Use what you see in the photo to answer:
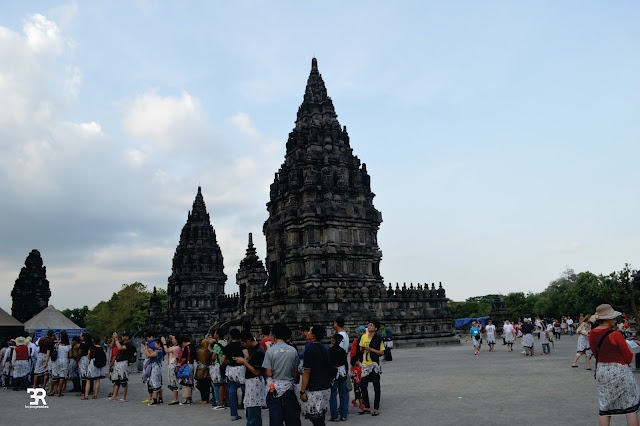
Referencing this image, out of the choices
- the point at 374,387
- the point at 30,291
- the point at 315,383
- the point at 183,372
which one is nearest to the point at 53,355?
the point at 183,372

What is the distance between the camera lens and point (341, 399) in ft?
32.5

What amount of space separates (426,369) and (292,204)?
21834mm

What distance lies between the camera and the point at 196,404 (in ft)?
42.4

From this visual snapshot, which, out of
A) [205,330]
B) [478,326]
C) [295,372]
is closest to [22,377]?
[295,372]

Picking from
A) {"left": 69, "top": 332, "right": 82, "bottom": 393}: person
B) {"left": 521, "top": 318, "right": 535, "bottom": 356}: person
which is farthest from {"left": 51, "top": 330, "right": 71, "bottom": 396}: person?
{"left": 521, "top": 318, "right": 535, "bottom": 356}: person

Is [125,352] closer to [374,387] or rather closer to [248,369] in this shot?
[248,369]

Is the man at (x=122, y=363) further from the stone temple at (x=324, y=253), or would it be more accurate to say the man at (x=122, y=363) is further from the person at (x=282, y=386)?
the stone temple at (x=324, y=253)

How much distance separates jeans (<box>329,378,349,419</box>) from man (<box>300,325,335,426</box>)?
241 cm

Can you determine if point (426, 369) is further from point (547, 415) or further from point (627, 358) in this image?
point (627, 358)

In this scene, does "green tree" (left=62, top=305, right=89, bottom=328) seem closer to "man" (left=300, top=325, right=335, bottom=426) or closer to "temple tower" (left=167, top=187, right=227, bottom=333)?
"temple tower" (left=167, top=187, right=227, bottom=333)

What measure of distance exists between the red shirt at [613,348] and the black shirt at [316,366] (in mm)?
3863

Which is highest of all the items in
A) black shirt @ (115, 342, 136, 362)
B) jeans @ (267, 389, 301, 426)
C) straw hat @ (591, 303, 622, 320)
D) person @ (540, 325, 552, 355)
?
straw hat @ (591, 303, 622, 320)

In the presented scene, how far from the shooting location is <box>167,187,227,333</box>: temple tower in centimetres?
6212

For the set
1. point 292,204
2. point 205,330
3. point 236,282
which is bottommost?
point 205,330
